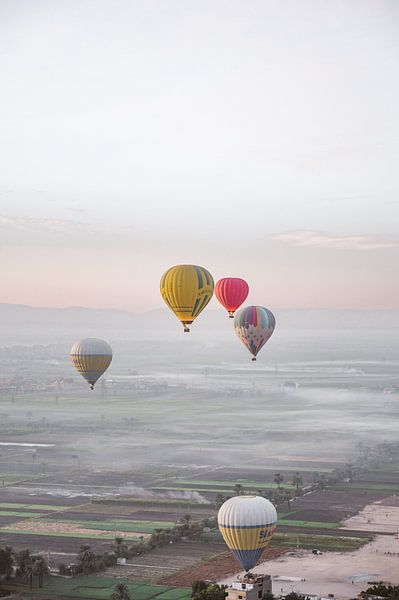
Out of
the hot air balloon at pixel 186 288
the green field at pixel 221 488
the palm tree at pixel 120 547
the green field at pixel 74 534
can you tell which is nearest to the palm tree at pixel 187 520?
the green field at pixel 74 534

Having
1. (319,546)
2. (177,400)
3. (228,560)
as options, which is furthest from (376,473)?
(177,400)

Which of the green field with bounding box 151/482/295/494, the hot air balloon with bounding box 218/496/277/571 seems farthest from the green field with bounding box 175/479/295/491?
the hot air balloon with bounding box 218/496/277/571

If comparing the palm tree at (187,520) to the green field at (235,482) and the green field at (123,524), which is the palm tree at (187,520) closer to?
the green field at (123,524)

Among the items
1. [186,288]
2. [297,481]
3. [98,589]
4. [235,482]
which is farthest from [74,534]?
[297,481]

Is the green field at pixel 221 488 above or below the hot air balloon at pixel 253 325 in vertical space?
below

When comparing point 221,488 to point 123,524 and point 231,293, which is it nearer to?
point 123,524
